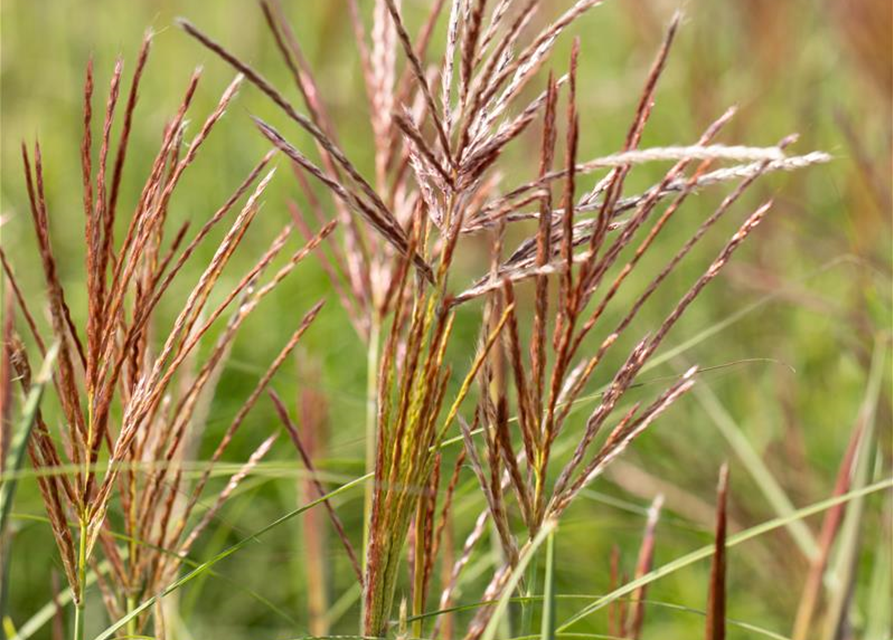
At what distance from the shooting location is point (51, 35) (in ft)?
16.0

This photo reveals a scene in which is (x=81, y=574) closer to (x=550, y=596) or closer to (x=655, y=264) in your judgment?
(x=550, y=596)

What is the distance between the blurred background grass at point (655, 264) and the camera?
246 centimetres

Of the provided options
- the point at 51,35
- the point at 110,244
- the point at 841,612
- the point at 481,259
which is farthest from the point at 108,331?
the point at 51,35

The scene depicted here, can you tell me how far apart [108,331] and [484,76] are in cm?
33

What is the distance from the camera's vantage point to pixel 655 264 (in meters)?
3.90

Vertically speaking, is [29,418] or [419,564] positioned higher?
[29,418]

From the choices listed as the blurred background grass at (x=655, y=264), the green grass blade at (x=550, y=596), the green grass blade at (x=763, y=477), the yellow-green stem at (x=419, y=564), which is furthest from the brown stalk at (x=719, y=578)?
the green grass blade at (x=763, y=477)

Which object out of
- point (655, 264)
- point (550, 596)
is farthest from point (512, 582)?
point (655, 264)

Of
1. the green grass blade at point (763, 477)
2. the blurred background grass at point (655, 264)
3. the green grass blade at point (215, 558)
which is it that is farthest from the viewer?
the blurred background grass at point (655, 264)

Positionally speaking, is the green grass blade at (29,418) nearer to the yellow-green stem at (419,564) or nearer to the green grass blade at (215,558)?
the green grass blade at (215,558)

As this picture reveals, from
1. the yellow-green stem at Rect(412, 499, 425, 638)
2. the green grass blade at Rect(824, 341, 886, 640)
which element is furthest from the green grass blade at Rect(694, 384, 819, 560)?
the yellow-green stem at Rect(412, 499, 425, 638)

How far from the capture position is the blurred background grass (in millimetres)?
2457

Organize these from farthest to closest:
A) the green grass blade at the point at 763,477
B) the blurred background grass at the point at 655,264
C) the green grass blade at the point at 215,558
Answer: the blurred background grass at the point at 655,264 < the green grass blade at the point at 763,477 < the green grass blade at the point at 215,558

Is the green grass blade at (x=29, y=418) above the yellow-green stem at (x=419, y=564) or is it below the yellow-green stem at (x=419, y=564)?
above
